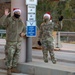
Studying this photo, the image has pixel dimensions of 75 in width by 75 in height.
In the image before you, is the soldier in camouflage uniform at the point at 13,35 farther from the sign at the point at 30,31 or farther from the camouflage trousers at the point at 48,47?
the camouflage trousers at the point at 48,47

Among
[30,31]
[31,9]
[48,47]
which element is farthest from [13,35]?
[48,47]

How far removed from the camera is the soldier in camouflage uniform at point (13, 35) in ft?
34.9

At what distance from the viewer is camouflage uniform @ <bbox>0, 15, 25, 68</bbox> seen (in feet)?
34.9

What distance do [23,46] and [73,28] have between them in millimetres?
25284

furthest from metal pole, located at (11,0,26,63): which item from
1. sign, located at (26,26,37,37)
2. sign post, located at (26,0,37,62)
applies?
sign, located at (26,26,37,37)

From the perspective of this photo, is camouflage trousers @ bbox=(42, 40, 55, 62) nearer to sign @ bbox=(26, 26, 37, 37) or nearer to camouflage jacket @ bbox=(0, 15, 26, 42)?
sign @ bbox=(26, 26, 37, 37)

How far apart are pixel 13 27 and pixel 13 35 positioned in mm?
245

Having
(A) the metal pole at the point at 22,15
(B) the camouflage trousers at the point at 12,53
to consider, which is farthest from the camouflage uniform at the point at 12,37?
(A) the metal pole at the point at 22,15

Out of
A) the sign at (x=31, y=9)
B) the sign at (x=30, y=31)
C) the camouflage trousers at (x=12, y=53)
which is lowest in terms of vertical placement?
the camouflage trousers at (x=12, y=53)

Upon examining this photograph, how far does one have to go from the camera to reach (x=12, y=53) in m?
10.6

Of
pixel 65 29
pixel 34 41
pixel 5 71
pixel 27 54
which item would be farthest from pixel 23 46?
pixel 65 29

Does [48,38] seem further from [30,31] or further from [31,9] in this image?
[31,9]

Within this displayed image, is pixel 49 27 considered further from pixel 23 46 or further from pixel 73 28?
pixel 73 28

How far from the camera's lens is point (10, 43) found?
1070 centimetres
